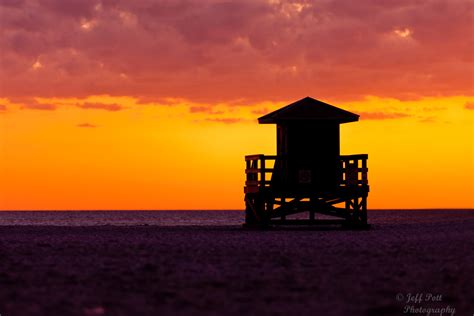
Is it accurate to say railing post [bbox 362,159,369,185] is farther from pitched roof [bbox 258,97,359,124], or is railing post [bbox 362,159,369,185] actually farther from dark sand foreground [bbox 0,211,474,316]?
dark sand foreground [bbox 0,211,474,316]

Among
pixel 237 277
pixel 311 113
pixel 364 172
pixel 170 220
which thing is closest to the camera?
pixel 237 277

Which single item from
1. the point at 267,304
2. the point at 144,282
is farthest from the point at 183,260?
the point at 267,304

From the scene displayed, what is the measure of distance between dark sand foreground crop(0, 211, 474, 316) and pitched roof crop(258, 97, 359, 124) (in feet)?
26.1

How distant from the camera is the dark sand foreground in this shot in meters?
11.8

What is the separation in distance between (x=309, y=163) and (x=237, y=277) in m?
16.0

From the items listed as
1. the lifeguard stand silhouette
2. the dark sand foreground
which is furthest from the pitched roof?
the dark sand foreground

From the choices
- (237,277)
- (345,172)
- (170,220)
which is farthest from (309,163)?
(170,220)

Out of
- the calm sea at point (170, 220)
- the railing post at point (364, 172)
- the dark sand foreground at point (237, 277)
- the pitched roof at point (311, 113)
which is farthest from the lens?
the calm sea at point (170, 220)

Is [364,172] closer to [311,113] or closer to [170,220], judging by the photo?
[311,113]

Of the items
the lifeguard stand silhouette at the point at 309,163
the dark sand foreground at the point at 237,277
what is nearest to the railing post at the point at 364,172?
the lifeguard stand silhouette at the point at 309,163

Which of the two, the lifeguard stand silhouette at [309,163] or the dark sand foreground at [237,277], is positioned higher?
the lifeguard stand silhouette at [309,163]

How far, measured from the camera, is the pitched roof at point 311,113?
29906 millimetres

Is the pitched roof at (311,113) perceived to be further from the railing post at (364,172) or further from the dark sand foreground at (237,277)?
the dark sand foreground at (237,277)

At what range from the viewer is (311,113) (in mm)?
30000
